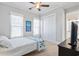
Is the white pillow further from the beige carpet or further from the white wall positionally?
the white wall

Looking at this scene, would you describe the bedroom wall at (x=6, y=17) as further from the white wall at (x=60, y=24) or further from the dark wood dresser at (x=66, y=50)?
the dark wood dresser at (x=66, y=50)

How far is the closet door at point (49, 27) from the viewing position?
4.26 feet

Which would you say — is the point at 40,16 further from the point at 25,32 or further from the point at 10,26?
the point at 10,26

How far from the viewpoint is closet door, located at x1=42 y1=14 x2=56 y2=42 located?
4.26 feet

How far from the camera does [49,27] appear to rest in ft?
4.43

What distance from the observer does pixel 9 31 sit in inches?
48.7

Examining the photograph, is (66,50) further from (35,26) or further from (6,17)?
(6,17)

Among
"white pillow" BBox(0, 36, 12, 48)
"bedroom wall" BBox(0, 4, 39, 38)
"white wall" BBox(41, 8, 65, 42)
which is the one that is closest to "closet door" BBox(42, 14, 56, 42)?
"white wall" BBox(41, 8, 65, 42)

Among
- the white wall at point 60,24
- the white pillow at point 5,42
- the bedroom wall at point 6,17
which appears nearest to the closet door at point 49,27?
the white wall at point 60,24

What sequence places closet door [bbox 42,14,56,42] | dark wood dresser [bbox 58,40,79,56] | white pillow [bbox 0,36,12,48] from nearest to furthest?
dark wood dresser [bbox 58,40,79,56]
white pillow [bbox 0,36,12,48]
closet door [bbox 42,14,56,42]

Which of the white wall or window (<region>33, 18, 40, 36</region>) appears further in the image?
window (<region>33, 18, 40, 36</region>)

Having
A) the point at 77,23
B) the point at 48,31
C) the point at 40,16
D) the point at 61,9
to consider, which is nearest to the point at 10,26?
the point at 40,16

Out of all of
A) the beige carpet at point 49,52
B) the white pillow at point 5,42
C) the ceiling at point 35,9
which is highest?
the ceiling at point 35,9

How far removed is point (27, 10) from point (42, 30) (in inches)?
15.6
